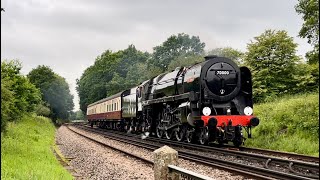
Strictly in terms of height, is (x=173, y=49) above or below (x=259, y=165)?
above

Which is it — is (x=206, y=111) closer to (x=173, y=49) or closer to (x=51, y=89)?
(x=173, y=49)

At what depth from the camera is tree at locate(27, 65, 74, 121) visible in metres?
83.1

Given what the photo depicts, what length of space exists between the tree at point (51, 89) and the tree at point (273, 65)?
60851 mm

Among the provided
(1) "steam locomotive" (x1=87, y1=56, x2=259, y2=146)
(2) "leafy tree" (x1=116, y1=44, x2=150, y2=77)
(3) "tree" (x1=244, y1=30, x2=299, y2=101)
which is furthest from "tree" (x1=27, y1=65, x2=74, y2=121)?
(1) "steam locomotive" (x1=87, y1=56, x2=259, y2=146)

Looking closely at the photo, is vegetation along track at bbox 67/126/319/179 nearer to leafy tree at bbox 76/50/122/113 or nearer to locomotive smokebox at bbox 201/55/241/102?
locomotive smokebox at bbox 201/55/241/102

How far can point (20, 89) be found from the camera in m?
29.9

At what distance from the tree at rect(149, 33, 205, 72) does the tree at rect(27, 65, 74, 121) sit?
2748cm

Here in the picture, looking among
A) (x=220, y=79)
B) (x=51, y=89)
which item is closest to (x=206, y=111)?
(x=220, y=79)

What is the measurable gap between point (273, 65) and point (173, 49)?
134ft

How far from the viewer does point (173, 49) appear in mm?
67062

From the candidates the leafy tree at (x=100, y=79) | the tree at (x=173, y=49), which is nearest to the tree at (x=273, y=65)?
the tree at (x=173, y=49)

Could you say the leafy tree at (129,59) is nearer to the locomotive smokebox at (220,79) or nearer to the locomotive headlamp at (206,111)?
the locomotive smokebox at (220,79)

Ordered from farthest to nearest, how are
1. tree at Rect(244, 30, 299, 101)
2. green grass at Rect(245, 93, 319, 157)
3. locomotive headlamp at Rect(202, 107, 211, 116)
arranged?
tree at Rect(244, 30, 299, 101) < locomotive headlamp at Rect(202, 107, 211, 116) < green grass at Rect(245, 93, 319, 157)

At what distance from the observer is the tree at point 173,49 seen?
65.6 m
